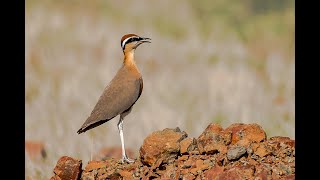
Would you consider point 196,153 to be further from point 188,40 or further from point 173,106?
point 188,40

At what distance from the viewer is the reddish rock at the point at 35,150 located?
1428cm

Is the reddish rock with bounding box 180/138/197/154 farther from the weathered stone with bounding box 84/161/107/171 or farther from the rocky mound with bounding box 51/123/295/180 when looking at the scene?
the weathered stone with bounding box 84/161/107/171

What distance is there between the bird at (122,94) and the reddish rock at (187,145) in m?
1.40

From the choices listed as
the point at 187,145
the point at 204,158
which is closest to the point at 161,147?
the point at 187,145

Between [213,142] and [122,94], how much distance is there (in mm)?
2054

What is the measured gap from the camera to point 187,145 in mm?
10555

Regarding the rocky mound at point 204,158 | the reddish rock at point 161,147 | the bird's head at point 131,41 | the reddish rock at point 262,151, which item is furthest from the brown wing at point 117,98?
the reddish rock at point 262,151

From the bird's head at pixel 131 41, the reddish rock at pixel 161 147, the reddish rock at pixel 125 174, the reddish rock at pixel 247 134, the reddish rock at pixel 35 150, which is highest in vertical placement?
the bird's head at pixel 131 41

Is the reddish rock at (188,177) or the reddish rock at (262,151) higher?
the reddish rock at (262,151)

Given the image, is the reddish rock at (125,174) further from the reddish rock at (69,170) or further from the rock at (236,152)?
the rock at (236,152)

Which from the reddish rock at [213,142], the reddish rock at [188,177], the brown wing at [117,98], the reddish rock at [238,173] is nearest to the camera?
the reddish rock at [238,173]

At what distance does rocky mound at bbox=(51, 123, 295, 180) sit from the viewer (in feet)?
33.0

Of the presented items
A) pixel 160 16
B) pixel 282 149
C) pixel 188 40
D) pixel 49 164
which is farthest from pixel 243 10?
pixel 282 149

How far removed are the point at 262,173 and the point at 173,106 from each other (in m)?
6.53
